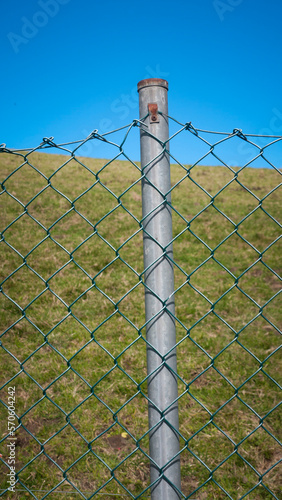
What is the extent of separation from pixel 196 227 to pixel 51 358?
4.09 m

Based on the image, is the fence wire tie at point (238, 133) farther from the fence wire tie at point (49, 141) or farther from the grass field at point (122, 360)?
the fence wire tie at point (49, 141)

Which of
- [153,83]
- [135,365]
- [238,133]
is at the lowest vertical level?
[135,365]

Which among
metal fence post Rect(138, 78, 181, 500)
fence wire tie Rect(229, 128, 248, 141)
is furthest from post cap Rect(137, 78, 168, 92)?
fence wire tie Rect(229, 128, 248, 141)

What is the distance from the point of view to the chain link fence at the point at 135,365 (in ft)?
3.59

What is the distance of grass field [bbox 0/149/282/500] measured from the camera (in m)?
1.79

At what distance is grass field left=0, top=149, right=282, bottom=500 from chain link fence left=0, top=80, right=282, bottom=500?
1 cm

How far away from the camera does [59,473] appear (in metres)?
1.92

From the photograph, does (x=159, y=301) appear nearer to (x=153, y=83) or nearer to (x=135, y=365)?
(x=153, y=83)

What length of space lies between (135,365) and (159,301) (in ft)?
6.61

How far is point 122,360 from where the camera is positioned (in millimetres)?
2939

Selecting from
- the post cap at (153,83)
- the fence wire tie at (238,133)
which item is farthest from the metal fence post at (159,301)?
the fence wire tie at (238,133)

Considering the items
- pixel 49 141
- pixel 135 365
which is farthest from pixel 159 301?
pixel 135 365

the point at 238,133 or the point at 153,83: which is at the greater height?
the point at 153,83

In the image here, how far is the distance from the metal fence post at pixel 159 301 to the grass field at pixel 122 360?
8 centimetres
